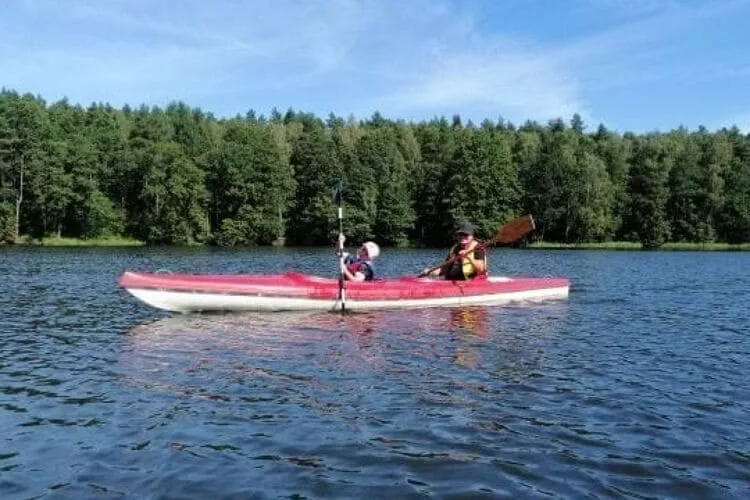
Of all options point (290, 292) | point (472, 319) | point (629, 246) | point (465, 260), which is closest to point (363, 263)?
point (290, 292)

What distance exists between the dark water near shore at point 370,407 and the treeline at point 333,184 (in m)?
62.0

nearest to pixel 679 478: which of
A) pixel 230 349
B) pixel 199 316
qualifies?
pixel 230 349

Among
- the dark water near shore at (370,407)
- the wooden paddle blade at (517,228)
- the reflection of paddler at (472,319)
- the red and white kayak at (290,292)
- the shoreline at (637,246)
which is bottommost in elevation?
the dark water near shore at (370,407)

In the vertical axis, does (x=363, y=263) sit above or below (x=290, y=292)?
above

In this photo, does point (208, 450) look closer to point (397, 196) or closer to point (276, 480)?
point (276, 480)

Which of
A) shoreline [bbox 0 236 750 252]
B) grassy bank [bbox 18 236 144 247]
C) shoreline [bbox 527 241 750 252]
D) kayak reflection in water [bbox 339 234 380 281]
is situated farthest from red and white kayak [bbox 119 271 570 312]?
shoreline [bbox 527 241 750 252]

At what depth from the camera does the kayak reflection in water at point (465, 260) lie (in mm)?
20609

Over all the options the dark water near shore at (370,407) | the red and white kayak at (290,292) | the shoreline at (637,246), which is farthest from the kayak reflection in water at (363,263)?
the shoreline at (637,246)

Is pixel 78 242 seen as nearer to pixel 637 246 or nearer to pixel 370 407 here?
pixel 637 246

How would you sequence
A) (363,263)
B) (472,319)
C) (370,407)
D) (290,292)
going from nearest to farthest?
(370,407)
(472,319)
(290,292)
(363,263)

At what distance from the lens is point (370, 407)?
9492 millimetres

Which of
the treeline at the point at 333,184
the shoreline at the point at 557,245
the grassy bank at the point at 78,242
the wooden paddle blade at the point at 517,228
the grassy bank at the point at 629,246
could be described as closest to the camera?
the wooden paddle blade at the point at 517,228

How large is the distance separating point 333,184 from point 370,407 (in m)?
73.9

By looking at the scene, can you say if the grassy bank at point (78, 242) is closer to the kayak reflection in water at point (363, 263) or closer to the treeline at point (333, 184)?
the treeline at point (333, 184)
